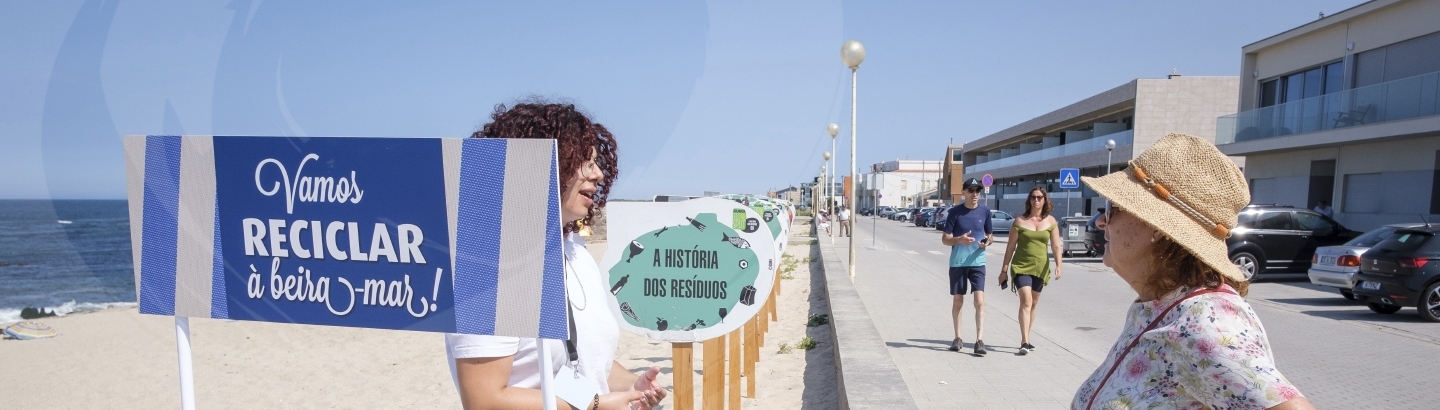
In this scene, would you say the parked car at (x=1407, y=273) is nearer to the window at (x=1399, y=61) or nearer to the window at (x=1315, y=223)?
the window at (x=1315, y=223)

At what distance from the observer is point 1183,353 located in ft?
4.75

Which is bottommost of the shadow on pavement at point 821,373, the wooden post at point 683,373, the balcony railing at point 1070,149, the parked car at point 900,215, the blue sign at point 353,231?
the parked car at point 900,215

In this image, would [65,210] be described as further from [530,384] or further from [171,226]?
[530,384]

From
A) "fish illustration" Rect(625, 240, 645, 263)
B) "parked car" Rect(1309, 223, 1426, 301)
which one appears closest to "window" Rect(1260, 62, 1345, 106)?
"parked car" Rect(1309, 223, 1426, 301)

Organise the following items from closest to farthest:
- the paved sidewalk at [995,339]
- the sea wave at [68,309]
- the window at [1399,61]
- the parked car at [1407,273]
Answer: the paved sidewalk at [995,339] < the parked car at [1407,273] < the window at [1399,61] < the sea wave at [68,309]

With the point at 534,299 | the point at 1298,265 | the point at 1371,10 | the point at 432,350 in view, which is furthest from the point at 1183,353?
the point at 1371,10

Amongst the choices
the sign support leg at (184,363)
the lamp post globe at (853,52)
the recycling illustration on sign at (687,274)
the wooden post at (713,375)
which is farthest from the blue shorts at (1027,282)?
the sign support leg at (184,363)

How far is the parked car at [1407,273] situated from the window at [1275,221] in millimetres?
4557

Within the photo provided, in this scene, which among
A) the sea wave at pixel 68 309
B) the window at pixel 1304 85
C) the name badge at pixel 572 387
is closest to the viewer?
the name badge at pixel 572 387

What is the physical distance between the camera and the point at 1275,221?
46.3 ft

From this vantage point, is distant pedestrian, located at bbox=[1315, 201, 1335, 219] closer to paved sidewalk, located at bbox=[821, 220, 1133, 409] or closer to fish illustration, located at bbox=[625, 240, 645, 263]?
paved sidewalk, located at bbox=[821, 220, 1133, 409]

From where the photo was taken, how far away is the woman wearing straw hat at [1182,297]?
1375 mm

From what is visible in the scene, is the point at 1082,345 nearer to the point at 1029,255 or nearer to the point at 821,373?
the point at 1029,255

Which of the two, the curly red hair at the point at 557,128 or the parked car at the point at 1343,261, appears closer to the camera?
the curly red hair at the point at 557,128
